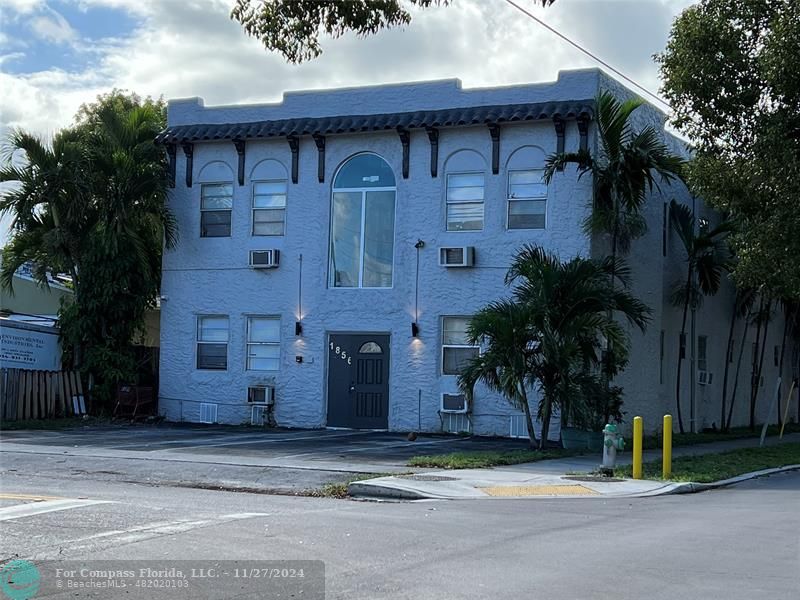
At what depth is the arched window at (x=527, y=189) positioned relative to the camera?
952 inches

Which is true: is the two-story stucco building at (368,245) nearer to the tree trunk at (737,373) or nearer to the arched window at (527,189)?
the arched window at (527,189)

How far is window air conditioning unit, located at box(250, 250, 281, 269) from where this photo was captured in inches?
1029

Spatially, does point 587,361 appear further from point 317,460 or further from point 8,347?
point 8,347

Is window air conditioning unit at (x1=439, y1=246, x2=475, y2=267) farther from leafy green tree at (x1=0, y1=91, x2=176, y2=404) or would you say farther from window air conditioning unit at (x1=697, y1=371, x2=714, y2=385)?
window air conditioning unit at (x1=697, y1=371, x2=714, y2=385)

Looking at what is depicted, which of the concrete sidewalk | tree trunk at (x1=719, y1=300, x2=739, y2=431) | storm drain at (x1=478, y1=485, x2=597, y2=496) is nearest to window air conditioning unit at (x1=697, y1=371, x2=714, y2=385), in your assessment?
tree trunk at (x1=719, y1=300, x2=739, y2=431)

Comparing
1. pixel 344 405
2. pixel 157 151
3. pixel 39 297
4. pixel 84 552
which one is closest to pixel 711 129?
pixel 344 405

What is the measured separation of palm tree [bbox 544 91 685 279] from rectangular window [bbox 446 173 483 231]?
6.97 feet

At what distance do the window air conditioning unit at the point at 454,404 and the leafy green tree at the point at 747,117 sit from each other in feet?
21.2

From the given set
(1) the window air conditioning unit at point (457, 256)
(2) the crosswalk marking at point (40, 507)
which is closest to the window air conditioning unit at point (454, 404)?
(1) the window air conditioning unit at point (457, 256)

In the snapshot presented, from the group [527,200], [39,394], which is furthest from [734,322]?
[39,394]

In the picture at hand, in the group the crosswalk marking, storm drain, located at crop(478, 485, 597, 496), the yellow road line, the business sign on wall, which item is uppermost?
the business sign on wall

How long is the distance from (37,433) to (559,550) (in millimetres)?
16237

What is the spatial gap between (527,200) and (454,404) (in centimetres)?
484

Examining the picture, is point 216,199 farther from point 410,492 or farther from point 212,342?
point 410,492
